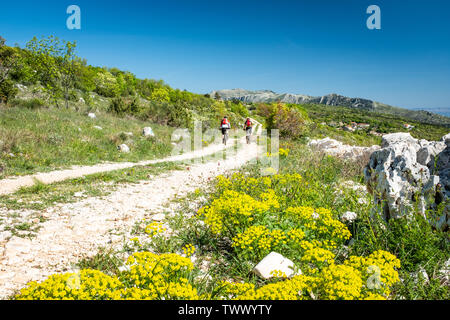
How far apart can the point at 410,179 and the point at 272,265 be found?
2935 millimetres

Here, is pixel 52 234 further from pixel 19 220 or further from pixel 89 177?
pixel 89 177

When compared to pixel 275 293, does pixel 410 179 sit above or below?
above

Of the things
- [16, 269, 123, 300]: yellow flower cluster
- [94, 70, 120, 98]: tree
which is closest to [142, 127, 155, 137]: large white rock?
[16, 269, 123, 300]: yellow flower cluster

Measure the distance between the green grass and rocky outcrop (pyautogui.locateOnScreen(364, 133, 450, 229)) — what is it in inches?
400

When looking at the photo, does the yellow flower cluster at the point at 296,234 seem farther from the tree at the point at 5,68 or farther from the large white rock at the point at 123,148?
the tree at the point at 5,68

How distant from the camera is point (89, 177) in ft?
27.3

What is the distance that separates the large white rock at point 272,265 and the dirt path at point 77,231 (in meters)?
2.66

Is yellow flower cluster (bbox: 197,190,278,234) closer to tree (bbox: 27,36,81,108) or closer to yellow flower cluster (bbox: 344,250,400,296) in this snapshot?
yellow flower cluster (bbox: 344,250,400,296)

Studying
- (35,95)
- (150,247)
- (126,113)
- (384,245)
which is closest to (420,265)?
(384,245)

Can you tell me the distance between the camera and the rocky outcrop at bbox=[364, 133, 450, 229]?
149 inches

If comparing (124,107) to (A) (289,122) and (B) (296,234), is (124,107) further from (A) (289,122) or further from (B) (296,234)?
(B) (296,234)

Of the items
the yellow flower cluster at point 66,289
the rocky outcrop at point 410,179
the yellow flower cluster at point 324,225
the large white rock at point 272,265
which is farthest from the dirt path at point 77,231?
the rocky outcrop at point 410,179

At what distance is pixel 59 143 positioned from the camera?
10.9 metres

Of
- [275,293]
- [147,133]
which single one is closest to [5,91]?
[147,133]
